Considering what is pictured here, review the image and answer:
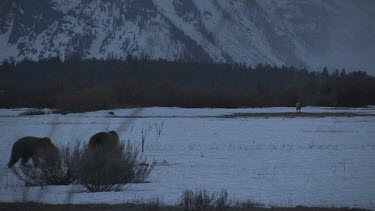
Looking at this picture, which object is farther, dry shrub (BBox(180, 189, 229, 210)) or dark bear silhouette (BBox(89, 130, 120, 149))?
dark bear silhouette (BBox(89, 130, 120, 149))

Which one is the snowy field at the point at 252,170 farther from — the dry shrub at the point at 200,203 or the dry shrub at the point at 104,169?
the dry shrub at the point at 200,203

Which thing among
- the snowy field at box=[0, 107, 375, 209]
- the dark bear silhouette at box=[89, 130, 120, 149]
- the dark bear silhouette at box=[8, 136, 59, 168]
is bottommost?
the snowy field at box=[0, 107, 375, 209]

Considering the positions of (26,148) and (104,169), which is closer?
(104,169)

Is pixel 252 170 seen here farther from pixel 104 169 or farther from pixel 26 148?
pixel 26 148

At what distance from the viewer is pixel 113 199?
567 inches

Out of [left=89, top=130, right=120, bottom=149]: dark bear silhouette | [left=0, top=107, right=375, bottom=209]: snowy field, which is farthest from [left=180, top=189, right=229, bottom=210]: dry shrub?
[left=89, top=130, right=120, bottom=149]: dark bear silhouette

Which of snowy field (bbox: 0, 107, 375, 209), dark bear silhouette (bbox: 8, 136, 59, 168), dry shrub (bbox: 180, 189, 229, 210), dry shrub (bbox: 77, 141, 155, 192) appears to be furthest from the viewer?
dark bear silhouette (bbox: 8, 136, 59, 168)

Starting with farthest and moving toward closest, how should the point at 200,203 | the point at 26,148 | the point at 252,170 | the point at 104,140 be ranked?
1. the point at 26,148
2. the point at 104,140
3. the point at 252,170
4. the point at 200,203

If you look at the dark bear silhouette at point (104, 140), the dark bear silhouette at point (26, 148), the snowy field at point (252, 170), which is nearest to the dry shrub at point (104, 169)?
Answer: the snowy field at point (252, 170)

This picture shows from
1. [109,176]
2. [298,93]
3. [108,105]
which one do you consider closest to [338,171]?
[109,176]

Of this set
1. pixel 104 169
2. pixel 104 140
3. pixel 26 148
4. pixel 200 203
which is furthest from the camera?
pixel 26 148

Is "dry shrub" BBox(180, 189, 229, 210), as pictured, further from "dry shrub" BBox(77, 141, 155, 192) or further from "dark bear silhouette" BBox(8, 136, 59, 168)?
"dark bear silhouette" BBox(8, 136, 59, 168)

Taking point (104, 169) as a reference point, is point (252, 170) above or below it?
below

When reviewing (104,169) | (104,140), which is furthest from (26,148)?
(104,169)
